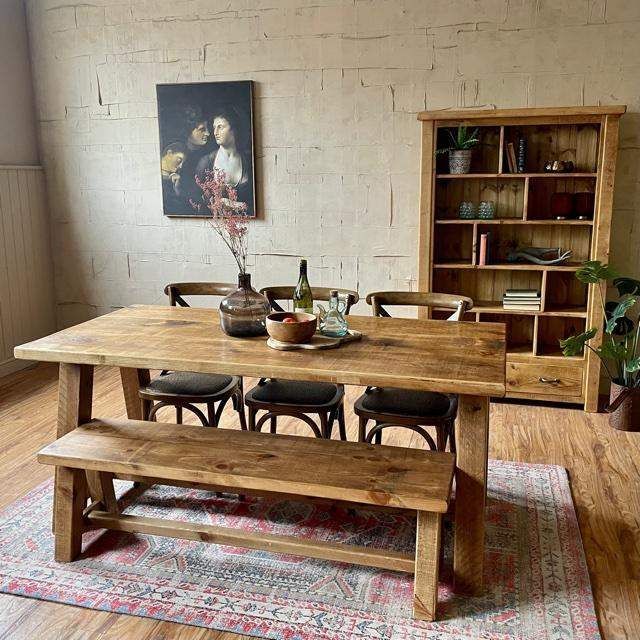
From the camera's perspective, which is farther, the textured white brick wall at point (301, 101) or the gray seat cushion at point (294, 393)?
the textured white brick wall at point (301, 101)

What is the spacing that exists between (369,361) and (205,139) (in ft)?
10.0

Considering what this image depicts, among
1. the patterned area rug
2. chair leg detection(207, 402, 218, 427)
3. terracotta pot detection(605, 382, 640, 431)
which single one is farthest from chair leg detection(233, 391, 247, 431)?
terracotta pot detection(605, 382, 640, 431)

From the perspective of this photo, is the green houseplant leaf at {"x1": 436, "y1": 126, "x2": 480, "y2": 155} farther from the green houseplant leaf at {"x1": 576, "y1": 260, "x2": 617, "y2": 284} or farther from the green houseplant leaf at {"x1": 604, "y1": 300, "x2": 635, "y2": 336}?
the green houseplant leaf at {"x1": 604, "y1": 300, "x2": 635, "y2": 336}

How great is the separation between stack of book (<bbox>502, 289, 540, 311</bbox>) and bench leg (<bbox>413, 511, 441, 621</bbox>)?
235cm

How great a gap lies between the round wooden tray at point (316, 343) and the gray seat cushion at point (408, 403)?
330mm

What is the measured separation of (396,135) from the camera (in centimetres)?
441

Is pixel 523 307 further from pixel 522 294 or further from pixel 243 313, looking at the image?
pixel 243 313

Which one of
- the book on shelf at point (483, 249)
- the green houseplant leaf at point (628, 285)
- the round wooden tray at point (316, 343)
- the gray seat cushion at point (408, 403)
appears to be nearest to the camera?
the round wooden tray at point (316, 343)

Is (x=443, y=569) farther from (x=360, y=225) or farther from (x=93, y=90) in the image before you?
(x=93, y=90)

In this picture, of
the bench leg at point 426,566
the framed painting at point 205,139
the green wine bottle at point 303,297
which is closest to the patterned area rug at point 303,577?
the bench leg at point 426,566

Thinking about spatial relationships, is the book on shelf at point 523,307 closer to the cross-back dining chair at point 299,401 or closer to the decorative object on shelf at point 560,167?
the decorative object on shelf at point 560,167

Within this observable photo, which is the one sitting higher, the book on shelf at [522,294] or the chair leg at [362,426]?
the book on shelf at [522,294]

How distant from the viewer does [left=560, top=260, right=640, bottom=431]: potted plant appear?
3676mm

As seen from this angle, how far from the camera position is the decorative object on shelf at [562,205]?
407cm
